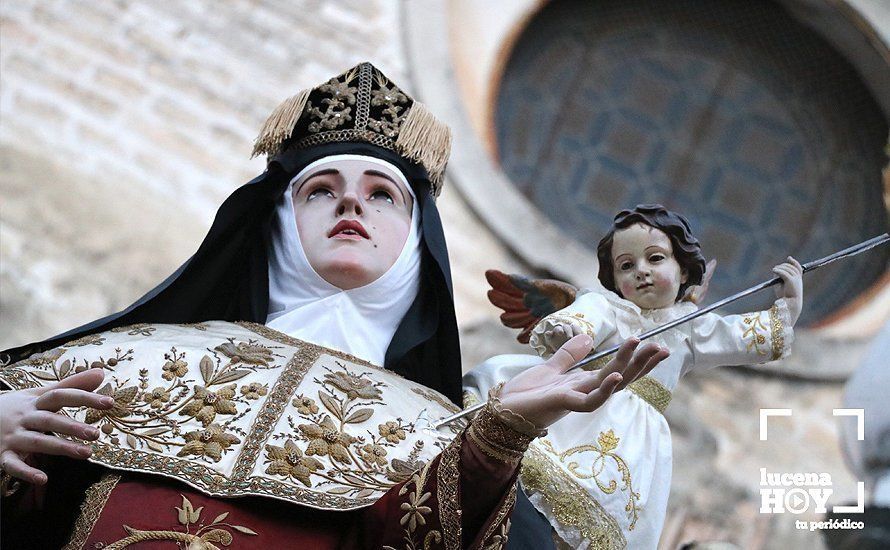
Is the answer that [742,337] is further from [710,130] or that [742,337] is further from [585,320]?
[710,130]

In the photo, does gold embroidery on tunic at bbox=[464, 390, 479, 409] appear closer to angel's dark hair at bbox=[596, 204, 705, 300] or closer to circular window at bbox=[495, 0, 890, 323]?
angel's dark hair at bbox=[596, 204, 705, 300]

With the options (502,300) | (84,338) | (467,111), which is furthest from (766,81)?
(84,338)

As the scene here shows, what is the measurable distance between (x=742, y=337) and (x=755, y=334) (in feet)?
0.10

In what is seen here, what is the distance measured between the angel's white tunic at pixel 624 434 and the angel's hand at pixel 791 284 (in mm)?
20

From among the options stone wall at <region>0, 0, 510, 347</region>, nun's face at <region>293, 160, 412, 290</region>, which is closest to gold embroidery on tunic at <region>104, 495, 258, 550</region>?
nun's face at <region>293, 160, 412, 290</region>

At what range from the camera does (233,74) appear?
7527mm

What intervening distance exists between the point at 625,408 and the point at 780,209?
527 cm

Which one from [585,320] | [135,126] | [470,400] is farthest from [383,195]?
[135,126]

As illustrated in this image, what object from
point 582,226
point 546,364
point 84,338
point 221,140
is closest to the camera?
point 546,364

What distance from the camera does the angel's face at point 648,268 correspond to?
3.83 metres

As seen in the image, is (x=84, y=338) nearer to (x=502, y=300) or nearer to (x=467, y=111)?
(x=502, y=300)

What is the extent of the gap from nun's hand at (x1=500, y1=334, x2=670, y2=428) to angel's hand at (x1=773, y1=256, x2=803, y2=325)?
1.89 ft

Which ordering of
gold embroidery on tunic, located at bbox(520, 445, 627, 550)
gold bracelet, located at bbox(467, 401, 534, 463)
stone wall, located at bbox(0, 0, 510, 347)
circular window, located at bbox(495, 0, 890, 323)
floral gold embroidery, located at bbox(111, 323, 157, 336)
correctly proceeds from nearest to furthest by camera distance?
gold bracelet, located at bbox(467, 401, 534, 463), gold embroidery on tunic, located at bbox(520, 445, 627, 550), floral gold embroidery, located at bbox(111, 323, 157, 336), stone wall, located at bbox(0, 0, 510, 347), circular window, located at bbox(495, 0, 890, 323)

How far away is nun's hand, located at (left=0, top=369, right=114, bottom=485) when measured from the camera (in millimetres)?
3260
